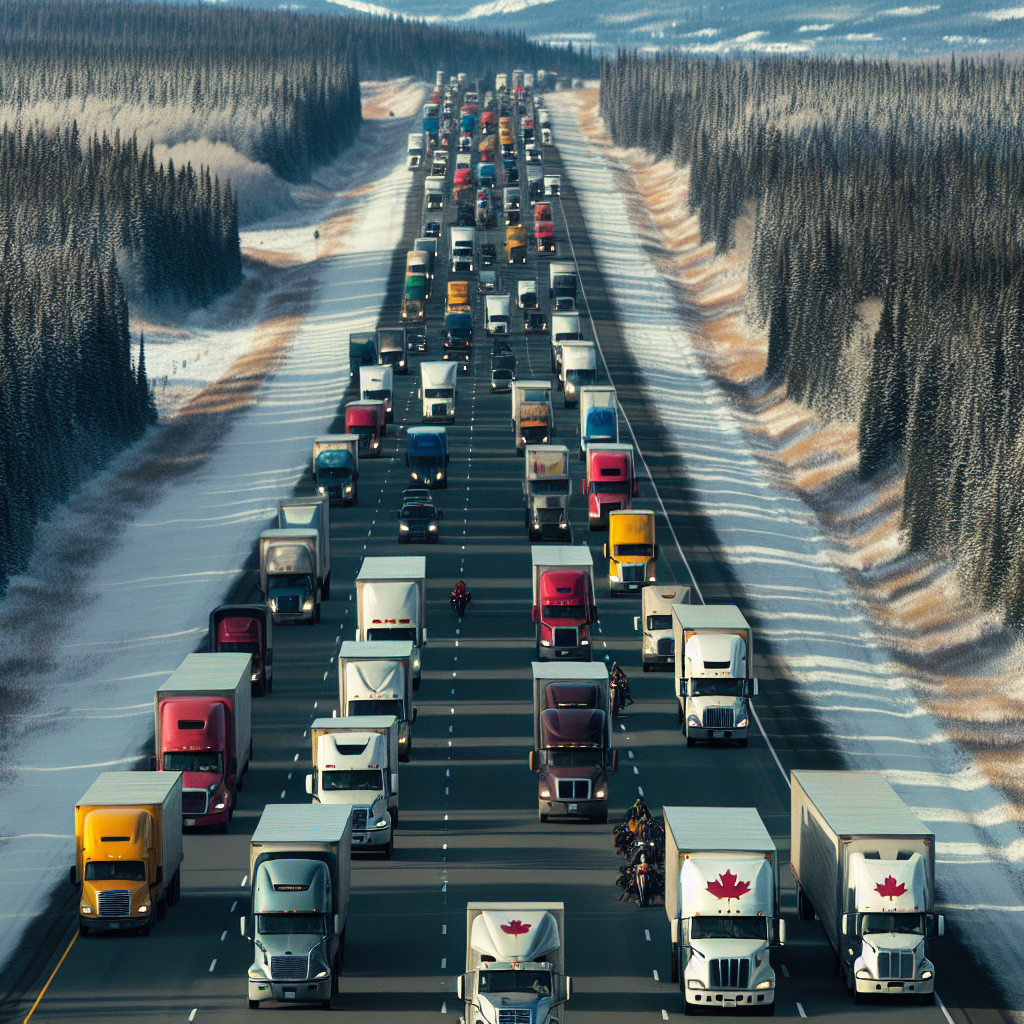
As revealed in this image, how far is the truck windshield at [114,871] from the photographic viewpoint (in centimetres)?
4774

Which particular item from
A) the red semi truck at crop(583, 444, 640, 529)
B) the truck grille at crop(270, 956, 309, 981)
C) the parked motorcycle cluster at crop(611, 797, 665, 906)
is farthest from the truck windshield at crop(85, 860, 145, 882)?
the red semi truck at crop(583, 444, 640, 529)

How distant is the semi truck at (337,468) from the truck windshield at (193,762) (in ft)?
137

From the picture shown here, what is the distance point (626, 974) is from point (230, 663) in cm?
1935

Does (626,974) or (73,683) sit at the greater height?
(626,974)

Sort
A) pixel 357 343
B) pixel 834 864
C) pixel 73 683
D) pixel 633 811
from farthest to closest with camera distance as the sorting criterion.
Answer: pixel 357 343
pixel 73 683
pixel 633 811
pixel 834 864

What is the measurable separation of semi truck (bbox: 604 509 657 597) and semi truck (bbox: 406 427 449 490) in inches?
774

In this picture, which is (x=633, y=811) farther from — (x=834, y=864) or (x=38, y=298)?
(x=38, y=298)

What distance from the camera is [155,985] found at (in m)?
45.1

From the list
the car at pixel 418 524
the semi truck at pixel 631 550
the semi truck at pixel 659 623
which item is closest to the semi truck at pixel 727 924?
the semi truck at pixel 659 623

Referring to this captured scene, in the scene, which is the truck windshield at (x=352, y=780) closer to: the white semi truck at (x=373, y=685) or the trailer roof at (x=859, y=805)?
the white semi truck at (x=373, y=685)

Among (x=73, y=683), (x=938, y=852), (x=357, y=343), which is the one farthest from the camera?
(x=357, y=343)

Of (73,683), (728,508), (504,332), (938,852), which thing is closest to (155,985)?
(938,852)

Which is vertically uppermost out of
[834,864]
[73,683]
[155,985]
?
[834,864]

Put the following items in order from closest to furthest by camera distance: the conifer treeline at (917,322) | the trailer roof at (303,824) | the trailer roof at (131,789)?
the trailer roof at (303,824)
the trailer roof at (131,789)
the conifer treeline at (917,322)
